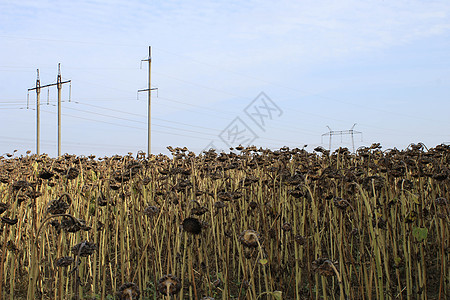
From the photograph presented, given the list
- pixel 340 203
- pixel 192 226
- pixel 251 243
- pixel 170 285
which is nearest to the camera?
pixel 170 285

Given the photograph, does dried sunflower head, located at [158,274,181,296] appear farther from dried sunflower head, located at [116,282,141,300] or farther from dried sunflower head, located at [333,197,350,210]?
dried sunflower head, located at [333,197,350,210]

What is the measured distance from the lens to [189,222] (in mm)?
1947

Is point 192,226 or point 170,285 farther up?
point 192,226

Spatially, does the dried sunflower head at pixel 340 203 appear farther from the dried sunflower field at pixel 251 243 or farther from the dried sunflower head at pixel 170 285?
the dried sunflower head at pixel 170 285

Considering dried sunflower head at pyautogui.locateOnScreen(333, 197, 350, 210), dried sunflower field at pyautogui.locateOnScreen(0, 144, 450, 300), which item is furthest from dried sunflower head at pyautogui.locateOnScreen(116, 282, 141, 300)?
dried sunflower head at pyautogui.locateOnScreen(333, 197, 350, 210)

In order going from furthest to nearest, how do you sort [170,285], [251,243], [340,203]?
[340,203] → [251,243] → [170,285]

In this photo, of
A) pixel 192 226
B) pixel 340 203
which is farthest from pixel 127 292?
pixel 340 203

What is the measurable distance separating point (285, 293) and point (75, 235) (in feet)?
5.74

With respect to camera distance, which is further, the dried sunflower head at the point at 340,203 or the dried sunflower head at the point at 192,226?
the dried sunflower head at the point at 340,203

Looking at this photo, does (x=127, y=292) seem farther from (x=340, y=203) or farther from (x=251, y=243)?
(x=340, y=203)

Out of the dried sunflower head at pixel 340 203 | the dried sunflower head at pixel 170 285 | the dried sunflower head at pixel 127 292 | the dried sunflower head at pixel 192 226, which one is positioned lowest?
the dried sunflower head at pixel 127 292

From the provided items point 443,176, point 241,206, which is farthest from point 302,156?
point 443,176

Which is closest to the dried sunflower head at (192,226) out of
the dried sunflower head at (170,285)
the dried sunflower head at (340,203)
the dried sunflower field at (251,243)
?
the dried sunflower field at (251,243)

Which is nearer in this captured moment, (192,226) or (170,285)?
(170,285)
